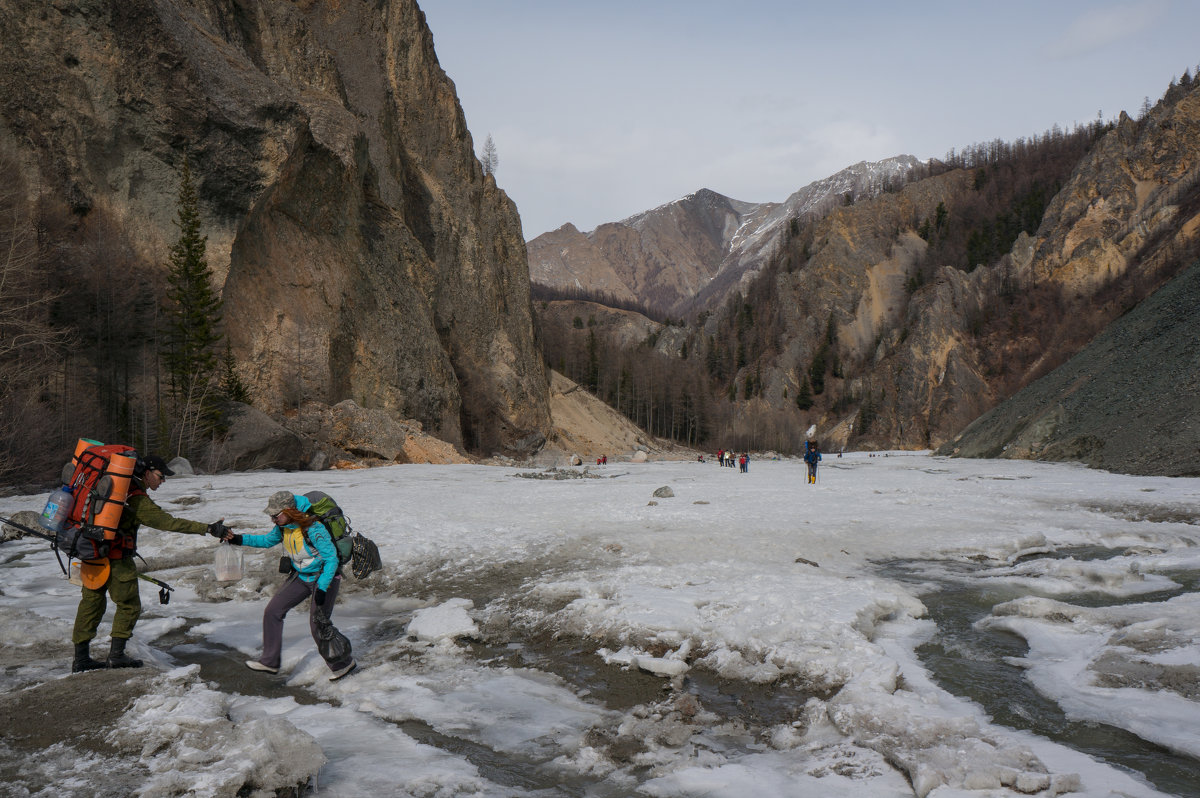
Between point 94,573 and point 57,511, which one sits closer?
point 57,511

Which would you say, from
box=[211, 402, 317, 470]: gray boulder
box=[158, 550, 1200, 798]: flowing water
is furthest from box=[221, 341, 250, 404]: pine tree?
box=[158, 550, 1200, 798]: flowing water

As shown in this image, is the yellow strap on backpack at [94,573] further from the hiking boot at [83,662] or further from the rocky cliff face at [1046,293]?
the rocky cliff face at [1046,293]

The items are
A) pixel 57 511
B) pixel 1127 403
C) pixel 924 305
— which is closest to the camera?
pixel 57 511

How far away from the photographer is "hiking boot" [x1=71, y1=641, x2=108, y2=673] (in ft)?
18.6

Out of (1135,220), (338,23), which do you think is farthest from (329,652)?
(1135,220)

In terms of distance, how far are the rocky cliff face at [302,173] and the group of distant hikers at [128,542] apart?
29475mm

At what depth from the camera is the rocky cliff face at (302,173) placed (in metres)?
28.6

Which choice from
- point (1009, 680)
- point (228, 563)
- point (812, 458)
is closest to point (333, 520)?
point (228, 563)

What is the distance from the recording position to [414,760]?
15.0 feet

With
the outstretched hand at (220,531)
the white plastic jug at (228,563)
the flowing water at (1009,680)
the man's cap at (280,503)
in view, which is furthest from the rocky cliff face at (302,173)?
the flowing water at (1009,680)

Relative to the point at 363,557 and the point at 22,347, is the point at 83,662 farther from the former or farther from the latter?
the point at 22,347

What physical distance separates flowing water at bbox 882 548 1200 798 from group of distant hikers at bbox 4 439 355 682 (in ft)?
18.7

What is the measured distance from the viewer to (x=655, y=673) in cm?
634

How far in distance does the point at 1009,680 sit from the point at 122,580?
802cm
